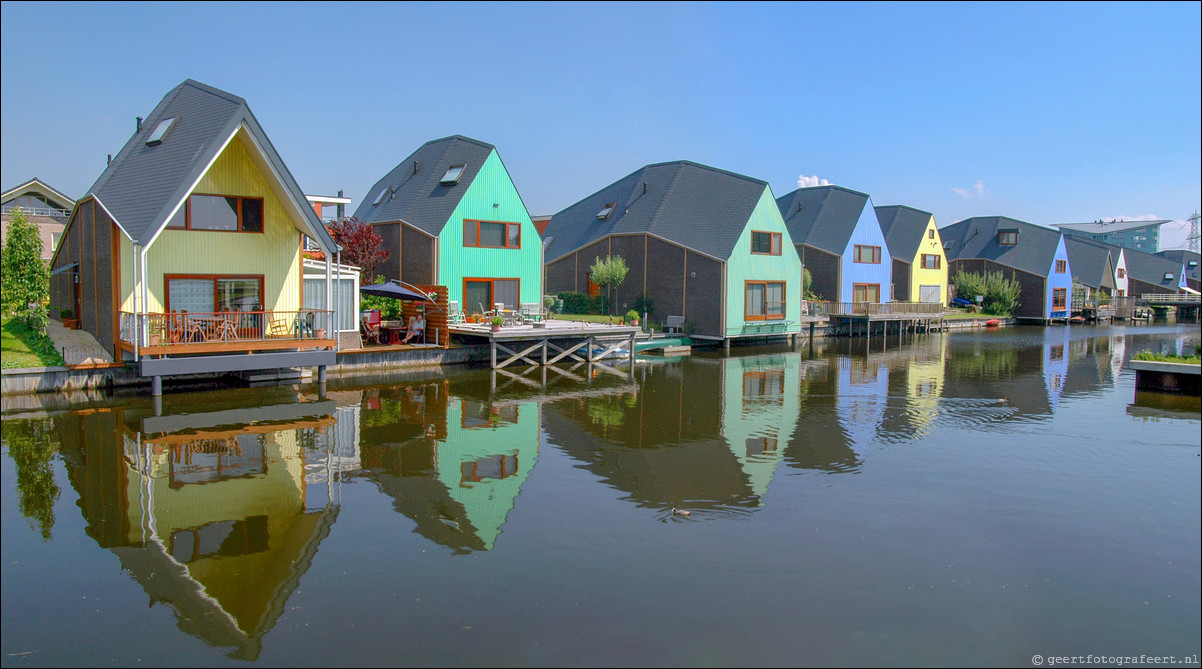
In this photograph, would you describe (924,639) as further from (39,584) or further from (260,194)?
(260,194)

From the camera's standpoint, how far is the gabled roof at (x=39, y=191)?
4153 cm

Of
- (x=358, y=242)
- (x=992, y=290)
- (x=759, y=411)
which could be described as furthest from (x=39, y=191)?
(x=992, y=290)

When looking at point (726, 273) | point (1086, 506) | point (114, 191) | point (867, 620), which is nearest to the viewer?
point (867, 620)

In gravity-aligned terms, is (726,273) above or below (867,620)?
above

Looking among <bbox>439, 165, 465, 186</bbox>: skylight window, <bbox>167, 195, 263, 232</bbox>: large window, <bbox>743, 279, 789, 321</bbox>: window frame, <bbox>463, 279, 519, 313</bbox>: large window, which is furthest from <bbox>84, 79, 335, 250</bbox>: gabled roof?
<bbox>743, 279, 789, 321</bbox>: window frame

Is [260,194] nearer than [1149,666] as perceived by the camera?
No

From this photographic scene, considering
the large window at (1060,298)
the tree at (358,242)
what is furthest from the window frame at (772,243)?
the large window at (1060,298)

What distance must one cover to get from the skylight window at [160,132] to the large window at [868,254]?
3484 centimetres

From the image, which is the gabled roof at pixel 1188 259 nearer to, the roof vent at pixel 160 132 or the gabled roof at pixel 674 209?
the gabled roof at pixel 674 209

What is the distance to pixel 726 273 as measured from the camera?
35094mm

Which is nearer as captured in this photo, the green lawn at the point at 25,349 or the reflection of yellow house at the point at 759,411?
the reflection of yellow house at the point at 759,411

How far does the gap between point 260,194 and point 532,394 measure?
8.94 m

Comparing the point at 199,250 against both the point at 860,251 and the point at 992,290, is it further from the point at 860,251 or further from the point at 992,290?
the point at 992,290

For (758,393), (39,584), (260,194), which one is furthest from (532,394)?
(39,584)
